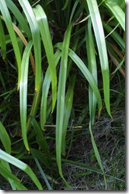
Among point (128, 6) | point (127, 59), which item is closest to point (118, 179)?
point (127, 59)

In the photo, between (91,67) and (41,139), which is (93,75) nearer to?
(91,67)

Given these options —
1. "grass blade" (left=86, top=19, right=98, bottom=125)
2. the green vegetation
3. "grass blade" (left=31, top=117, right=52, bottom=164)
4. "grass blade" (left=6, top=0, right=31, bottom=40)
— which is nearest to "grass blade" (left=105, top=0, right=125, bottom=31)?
the green vegetation

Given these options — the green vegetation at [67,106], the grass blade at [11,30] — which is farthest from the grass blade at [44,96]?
the grass blade at [11,30]

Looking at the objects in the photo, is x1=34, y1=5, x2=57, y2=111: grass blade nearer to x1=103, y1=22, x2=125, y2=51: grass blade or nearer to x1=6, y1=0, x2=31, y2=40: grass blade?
x1=6, y1=0, x2=31, y2=40: grass blade

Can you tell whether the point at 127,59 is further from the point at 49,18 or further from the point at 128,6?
the point at 49,18

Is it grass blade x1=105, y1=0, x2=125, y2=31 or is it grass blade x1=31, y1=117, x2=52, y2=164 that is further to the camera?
grass blade x1=31, y1=117, x2=52, y2=164

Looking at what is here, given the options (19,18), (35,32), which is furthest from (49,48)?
(19,18)

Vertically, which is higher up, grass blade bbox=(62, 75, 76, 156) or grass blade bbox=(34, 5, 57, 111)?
grass blade bbox=(34, 5, 57, 111)
